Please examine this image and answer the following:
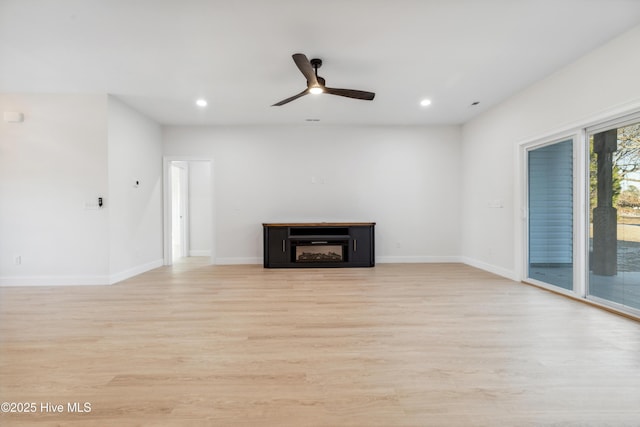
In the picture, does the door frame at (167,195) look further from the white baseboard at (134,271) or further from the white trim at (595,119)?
the white trim at (595,119)

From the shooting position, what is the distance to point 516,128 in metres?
4.20

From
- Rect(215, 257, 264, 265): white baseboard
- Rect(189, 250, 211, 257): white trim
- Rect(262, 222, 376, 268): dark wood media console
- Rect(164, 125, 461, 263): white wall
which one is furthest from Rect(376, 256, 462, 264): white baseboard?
Rect(189, 250, 211, 257): white trim

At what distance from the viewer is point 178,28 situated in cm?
259

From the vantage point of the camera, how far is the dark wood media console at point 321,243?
5285 mm

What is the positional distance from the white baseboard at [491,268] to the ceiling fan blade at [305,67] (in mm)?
3965

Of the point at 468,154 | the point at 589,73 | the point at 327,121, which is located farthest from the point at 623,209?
the point at 327,121

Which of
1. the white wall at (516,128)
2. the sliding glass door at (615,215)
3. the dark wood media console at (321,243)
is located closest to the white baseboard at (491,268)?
the white wall at (516,128)

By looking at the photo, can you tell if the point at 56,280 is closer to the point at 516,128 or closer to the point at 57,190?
the point at 57,190

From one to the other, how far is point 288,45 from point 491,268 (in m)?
4.58

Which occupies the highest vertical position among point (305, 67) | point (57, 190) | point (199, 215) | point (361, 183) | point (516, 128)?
point (305, 67)

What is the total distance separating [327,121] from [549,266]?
4.16 m

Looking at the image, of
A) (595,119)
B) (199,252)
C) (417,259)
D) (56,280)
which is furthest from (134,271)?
(595,119)

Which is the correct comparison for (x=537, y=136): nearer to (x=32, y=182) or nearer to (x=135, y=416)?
(x=135, y=416)

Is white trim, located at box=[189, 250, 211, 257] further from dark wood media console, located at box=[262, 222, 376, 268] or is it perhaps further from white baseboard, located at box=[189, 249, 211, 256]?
dark wood media console, located at box=[262, 222, 376, 268]
